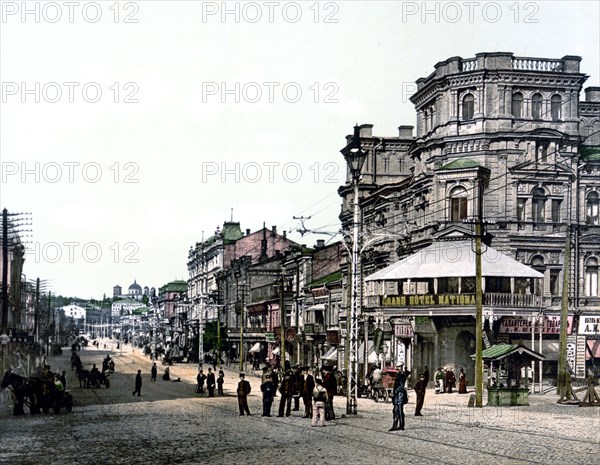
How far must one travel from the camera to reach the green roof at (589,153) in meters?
54.1

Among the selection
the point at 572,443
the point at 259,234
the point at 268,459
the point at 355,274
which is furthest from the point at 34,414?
the point at 259,234

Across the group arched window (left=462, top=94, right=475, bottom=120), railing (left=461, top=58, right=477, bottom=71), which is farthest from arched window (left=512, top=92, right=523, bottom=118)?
railing (left=461, top=58, right=477, bottom=71)

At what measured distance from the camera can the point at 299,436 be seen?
960 inches

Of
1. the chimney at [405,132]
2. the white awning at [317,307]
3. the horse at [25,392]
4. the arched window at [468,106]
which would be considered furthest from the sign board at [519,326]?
the white awning at [317,307]

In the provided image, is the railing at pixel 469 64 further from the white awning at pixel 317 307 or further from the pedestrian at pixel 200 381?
the white awning at pixel 317 307

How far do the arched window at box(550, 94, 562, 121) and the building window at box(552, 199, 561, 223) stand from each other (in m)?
4.65

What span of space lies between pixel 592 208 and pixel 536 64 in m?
8.56

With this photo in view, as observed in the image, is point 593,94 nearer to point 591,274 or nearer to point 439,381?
point 591,274

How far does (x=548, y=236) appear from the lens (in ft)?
173

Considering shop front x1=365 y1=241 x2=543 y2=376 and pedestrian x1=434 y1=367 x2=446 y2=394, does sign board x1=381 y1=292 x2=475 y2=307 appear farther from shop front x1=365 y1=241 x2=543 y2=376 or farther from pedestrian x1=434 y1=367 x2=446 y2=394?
pedestrian x1=434 y1=367 x2=446 y2=394

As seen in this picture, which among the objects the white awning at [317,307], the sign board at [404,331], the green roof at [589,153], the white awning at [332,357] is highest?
the green roof at [589,153]

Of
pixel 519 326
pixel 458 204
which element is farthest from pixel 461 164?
pixel 519 326

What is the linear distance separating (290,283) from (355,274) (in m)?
62.8

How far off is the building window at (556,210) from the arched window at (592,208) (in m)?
1.71
